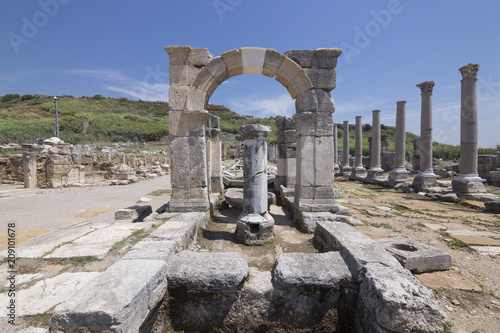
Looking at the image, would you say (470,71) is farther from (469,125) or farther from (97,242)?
(97,242)

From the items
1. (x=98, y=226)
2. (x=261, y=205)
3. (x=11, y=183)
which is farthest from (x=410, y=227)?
(x=11, y=183)

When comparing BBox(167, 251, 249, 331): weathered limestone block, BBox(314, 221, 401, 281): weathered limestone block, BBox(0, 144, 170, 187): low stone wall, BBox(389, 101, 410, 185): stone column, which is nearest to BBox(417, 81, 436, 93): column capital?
BBox(389, 101, 410, 185): stone column

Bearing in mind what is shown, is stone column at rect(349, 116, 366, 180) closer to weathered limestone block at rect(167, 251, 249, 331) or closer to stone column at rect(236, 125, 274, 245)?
stone column at rect(236, 125, 274, 245)

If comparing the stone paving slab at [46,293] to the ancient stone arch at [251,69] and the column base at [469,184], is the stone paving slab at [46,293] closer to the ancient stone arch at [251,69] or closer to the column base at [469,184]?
the ancient stone arch at [251,69]

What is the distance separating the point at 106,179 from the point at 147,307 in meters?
15.5

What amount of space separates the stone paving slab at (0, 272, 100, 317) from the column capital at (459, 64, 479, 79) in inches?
517

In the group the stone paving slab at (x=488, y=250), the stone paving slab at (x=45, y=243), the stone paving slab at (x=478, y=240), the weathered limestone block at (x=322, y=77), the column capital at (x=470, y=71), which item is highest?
the column capital at (x=470, y=71)

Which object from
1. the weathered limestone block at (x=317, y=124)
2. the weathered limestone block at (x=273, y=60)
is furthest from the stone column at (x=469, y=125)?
the weathered limestone block at (x=273, y=60)

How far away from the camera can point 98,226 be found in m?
4.25

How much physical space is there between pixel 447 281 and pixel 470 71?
32.8ft

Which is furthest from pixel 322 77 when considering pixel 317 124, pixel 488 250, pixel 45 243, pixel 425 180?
pixel 425 180

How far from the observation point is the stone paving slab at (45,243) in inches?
122

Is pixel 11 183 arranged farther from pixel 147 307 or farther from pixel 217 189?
pixel 147 307

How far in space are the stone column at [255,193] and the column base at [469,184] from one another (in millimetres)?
9081
